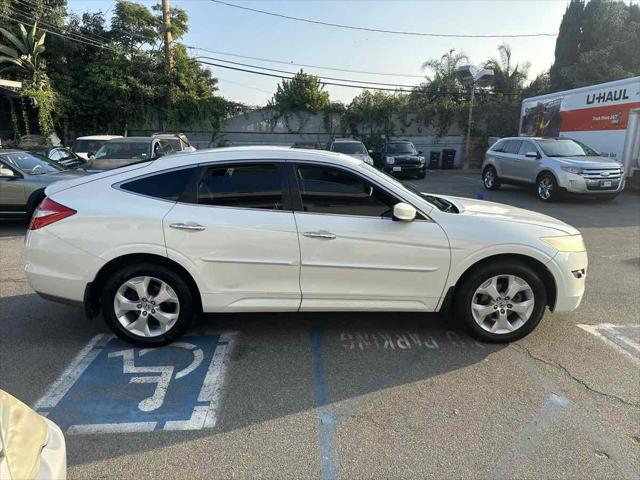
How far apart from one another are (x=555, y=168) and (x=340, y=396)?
11.1m

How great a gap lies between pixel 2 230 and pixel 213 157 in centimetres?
716

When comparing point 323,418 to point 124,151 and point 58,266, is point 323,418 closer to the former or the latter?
point 58,266

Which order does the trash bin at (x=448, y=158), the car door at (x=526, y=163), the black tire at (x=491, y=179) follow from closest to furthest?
the car door at (x=526, y=163), the black tire at (x=491, y=179), the trash bin at (x=448, y=158)

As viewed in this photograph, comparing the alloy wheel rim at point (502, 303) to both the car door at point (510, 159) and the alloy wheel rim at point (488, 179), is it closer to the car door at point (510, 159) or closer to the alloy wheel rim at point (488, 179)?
the car door at point (510, 159)

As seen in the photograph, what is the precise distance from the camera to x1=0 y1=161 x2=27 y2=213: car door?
8180 millimetres

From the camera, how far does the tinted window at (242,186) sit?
144 inches

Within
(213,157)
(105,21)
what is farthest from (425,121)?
(213,157)

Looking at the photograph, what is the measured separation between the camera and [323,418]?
114 inches

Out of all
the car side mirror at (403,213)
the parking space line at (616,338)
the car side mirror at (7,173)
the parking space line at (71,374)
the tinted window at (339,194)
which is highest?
the tinted window at (339,194)

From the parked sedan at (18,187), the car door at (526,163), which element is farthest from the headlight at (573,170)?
the parked sedan at (18,187)

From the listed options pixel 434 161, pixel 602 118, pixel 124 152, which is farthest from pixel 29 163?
pixel 434 161

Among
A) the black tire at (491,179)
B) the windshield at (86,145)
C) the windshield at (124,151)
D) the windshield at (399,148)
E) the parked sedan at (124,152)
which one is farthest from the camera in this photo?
the windshield at (399,148)

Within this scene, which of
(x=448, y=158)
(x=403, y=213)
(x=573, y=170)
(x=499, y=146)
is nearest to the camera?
(x=403, y=213)

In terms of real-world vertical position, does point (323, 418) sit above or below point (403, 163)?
below
